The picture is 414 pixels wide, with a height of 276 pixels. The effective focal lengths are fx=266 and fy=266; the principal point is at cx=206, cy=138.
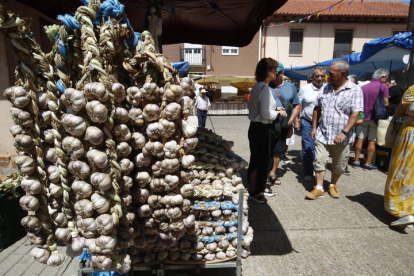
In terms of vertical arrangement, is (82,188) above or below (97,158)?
below

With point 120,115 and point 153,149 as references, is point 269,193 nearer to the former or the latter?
point 153,149

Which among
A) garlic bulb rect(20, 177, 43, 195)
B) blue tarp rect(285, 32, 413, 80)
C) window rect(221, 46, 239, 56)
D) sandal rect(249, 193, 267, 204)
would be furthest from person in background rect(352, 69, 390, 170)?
window rect(221, 46, 239, 56)

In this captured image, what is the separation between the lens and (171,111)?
1138 mm

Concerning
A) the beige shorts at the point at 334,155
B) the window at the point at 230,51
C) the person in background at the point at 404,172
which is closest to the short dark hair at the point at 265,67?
the beige shorts at the point at 334,155

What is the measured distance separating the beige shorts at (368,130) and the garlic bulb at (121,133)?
18.2 ft

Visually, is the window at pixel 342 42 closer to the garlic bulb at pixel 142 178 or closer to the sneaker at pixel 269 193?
the sneaker at pixel 269 193

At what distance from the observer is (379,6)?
21.5 metres

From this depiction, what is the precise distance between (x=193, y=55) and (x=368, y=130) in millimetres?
20740

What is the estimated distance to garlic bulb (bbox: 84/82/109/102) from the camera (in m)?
0.98

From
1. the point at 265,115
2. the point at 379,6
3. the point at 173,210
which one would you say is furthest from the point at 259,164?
the point at 379,6

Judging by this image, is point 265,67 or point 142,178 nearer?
point 142,178

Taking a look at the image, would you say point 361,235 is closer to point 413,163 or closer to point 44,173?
point 413,163

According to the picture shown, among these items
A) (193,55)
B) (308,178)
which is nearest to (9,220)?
(308,178)

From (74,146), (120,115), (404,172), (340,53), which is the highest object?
(340,53)
